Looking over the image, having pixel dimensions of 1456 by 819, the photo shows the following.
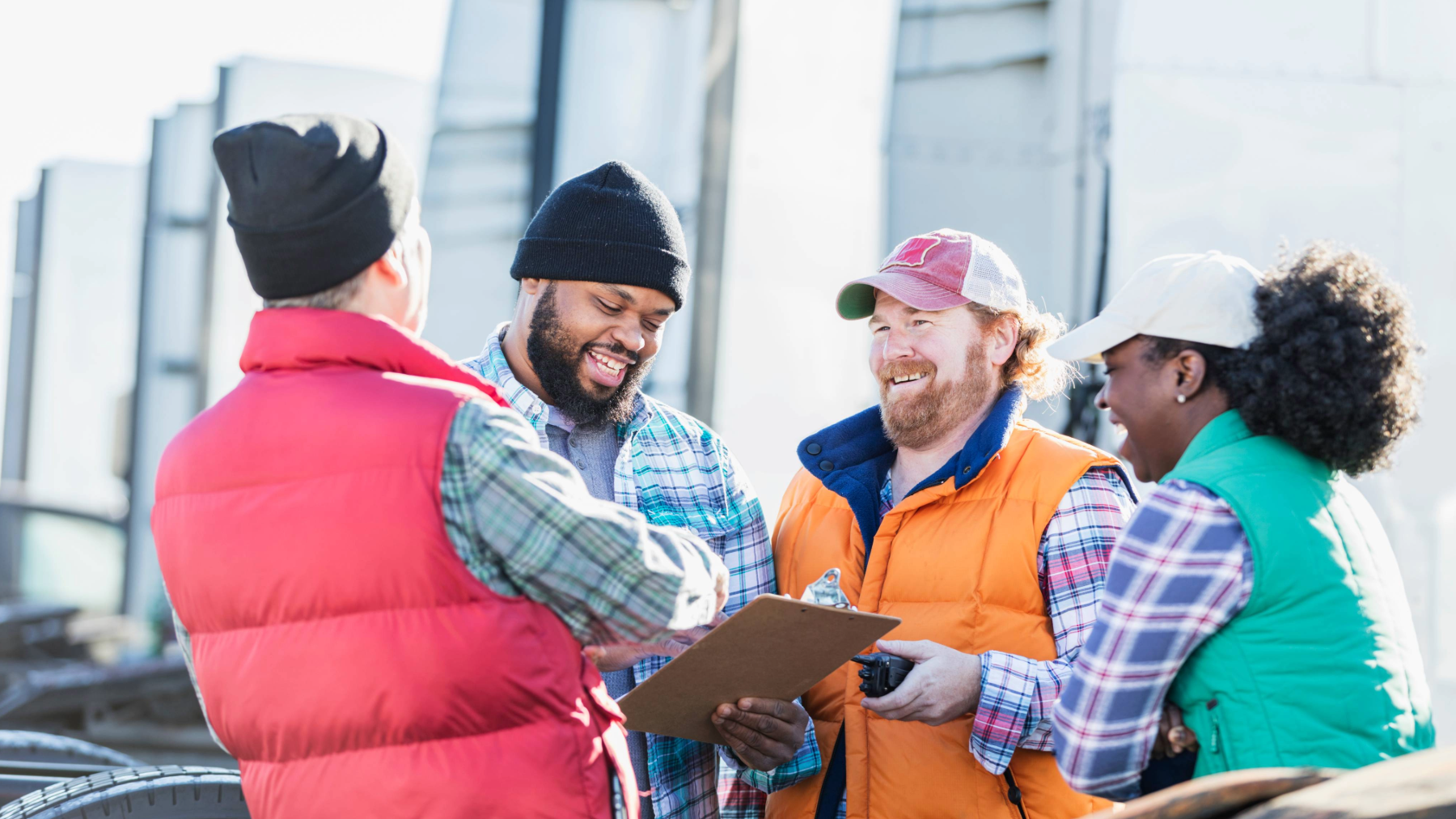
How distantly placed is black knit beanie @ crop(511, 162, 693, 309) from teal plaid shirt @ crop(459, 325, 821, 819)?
0.25m

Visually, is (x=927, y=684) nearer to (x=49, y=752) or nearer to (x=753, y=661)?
(x=753, y=661)

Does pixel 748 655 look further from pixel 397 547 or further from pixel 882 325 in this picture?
pixel 882 325

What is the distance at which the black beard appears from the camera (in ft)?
8.09

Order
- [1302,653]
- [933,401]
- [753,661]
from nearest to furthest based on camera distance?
[1302,653], [753,661], [933,401]

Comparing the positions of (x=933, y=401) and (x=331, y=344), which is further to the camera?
(x=933, y=401)

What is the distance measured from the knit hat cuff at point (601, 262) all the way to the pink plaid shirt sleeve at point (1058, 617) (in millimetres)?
955

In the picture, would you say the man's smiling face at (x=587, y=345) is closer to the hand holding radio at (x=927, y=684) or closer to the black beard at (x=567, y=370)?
the black beard at (x=567, y=370)

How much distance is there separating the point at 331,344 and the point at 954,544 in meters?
1.24

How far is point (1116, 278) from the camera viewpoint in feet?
13.4

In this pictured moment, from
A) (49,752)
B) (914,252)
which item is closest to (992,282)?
(914,252)

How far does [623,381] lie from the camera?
2.52 metres

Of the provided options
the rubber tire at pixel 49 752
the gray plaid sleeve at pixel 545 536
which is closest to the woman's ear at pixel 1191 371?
the gray plaid sleeve at pixel 545 536

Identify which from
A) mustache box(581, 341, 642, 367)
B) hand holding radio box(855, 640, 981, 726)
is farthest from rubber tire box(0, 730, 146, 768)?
hand holding radio box(855, 640, 981, 726)

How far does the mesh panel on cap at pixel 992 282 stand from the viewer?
2.38m
